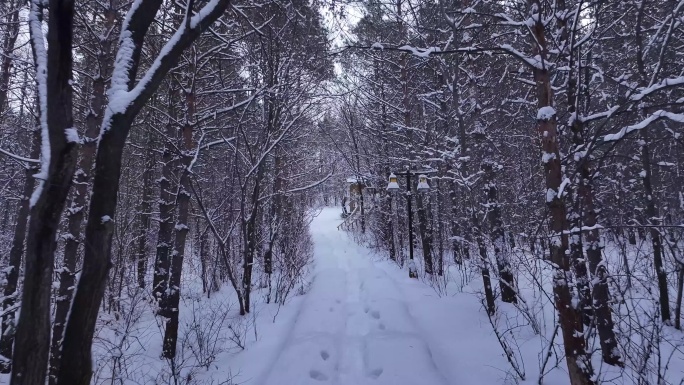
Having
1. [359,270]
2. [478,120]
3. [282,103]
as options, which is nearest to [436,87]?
[478,120]

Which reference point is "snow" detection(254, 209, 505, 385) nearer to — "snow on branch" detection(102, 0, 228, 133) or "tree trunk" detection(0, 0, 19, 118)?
"snow on branch" detection(102, 0, 228, 133)

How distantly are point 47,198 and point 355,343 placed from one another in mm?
4900

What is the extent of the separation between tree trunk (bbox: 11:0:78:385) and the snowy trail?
325cm

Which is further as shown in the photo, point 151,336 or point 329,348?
point 151,336

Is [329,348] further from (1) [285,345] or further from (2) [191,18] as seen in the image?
(2) [191,18]

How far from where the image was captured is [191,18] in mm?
2230

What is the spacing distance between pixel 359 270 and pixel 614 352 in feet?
27.5

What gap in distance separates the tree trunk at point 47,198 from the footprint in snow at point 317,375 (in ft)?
11.2

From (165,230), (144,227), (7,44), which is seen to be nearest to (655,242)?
(165,230)

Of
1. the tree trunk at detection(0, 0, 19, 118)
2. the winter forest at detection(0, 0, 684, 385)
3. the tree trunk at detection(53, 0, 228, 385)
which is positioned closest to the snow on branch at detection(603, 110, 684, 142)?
the winter forest at detection(0, 0, 684, 385)

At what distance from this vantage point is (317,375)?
15.0 ft

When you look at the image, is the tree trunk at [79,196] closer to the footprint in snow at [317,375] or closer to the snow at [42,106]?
the footprint in snow at [317,375]

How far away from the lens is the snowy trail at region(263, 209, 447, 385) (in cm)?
447

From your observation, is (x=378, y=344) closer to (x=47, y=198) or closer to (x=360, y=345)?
(x=360, y=345)
